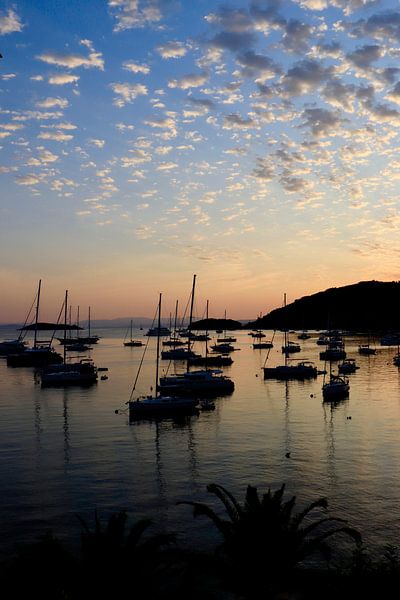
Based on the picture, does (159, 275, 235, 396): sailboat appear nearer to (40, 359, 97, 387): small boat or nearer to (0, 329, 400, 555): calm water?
(0, 329, 400, 555): calm water

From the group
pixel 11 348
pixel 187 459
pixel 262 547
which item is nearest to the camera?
pixel 262 547

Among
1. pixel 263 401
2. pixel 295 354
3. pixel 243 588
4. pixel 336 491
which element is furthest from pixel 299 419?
pixel 295 354

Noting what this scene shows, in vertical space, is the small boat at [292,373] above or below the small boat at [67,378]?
above

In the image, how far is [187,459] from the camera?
48281 mm

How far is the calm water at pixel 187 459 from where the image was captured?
3415cm

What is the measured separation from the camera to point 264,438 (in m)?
56.5

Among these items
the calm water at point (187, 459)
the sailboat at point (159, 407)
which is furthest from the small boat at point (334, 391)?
the sailboat at point (159, 407)

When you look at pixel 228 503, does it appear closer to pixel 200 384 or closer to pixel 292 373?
pixel 200 384

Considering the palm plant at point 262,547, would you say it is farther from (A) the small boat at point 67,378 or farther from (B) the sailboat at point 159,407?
(A) the small boat at point 67,378

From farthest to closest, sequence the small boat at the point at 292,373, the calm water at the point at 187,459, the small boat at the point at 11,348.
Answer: the small boat at the point at 11,348 < the small boat at the point at 292,373 < the calm water at the point at 187,459

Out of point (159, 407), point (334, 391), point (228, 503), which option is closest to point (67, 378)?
point (159, 407)

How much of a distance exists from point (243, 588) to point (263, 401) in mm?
69037

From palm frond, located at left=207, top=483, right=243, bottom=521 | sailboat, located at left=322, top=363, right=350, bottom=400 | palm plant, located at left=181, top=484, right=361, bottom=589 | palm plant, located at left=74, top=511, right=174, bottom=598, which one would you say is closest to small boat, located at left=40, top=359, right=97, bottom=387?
sailboat, located at left=322, top=363, right=350, bottom=400

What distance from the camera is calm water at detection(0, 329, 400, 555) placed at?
34147 mm
